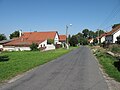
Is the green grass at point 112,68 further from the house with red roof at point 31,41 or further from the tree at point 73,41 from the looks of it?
the tree at point 73,41

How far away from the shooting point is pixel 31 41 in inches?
2574

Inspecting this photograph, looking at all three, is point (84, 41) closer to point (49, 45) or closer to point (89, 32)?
point (89, 32)

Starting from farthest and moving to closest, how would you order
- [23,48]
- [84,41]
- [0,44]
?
[84,41] < [0,44] < [23,48]

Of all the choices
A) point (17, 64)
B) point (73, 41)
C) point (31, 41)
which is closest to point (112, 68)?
point (17, 64)

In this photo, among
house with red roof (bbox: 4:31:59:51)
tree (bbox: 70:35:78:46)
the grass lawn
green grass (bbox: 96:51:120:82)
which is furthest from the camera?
tree (bbox: 70:35:78:46)

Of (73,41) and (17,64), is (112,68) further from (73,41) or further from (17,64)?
(73,41)

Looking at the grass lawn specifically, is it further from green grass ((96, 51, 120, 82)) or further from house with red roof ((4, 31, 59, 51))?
house with red roof ((4, 31, 59, 51))

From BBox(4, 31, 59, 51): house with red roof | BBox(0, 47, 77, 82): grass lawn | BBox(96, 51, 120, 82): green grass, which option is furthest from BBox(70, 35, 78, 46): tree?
BBox(96, 51, 120, 82): green grass

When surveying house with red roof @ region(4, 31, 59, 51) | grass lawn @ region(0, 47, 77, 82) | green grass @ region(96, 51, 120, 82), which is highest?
house with red roof @ region(4, 31, 59, 51)

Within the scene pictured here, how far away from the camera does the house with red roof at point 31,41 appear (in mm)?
58075

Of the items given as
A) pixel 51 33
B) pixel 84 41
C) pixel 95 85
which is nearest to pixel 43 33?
pixel 51 33

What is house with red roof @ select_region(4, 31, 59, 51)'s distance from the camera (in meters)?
58.1

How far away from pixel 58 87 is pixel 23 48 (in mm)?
48382

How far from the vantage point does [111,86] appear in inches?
414
